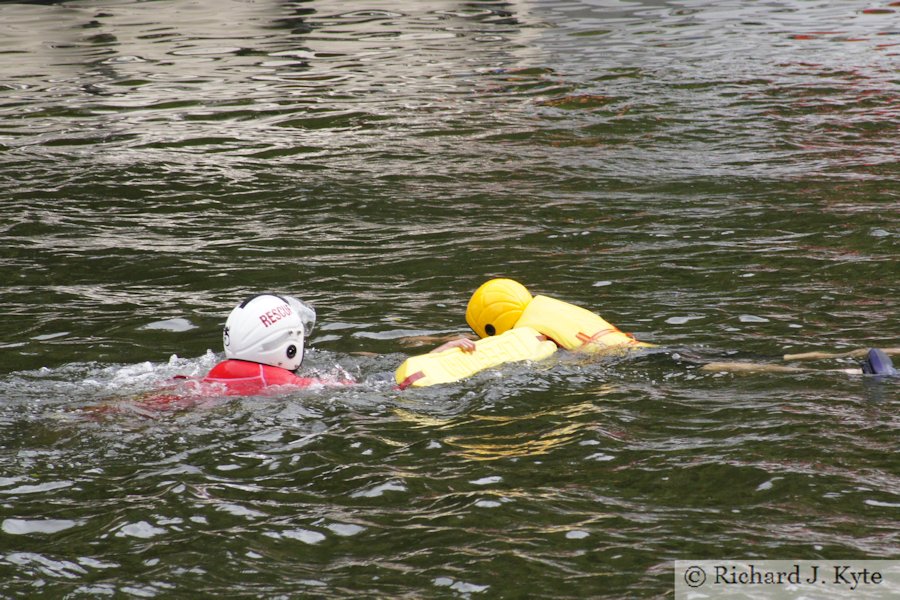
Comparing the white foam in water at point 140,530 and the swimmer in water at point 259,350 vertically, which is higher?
the swimmer in water at point 259,350

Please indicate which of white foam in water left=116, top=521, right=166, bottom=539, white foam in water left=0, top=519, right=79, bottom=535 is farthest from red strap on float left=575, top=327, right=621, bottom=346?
white foam in water left=0, top=519, right=79, bottom=535

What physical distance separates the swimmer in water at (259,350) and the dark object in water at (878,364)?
423cm

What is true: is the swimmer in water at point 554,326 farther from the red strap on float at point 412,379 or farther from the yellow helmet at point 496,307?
the red strap on float at point 412,379

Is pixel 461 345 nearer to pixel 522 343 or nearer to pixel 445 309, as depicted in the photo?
pixel 522 343

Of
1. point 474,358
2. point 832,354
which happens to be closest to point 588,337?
point 474,358

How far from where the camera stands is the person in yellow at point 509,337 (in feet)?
28.5

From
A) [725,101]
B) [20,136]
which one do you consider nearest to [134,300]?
[20,136]

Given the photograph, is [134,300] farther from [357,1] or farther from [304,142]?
[357,1]

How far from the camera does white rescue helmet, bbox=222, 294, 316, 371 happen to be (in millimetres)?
8672

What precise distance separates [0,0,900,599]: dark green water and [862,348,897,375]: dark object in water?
100 mm

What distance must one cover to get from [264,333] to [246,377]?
0.37 meters

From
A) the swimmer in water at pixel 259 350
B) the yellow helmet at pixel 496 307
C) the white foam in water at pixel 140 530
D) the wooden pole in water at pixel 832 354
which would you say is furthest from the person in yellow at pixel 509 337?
the white foam in water at pixel 140 530

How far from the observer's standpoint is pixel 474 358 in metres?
8.89

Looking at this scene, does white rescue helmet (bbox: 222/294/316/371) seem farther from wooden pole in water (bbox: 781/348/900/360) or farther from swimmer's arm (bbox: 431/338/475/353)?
wooden pole in water (bbox: 781/348/900/360)
